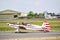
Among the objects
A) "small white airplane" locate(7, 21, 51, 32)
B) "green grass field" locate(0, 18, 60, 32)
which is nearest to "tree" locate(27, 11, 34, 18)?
"green grass field" locate(0, 18, 60, 32)

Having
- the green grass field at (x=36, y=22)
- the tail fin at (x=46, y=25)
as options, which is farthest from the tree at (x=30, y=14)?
the tail fin at (x=46, y=25)

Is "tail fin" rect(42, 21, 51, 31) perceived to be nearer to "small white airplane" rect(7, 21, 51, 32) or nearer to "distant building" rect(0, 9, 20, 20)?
"small white airplane" rect(7, 21, 51, 32)

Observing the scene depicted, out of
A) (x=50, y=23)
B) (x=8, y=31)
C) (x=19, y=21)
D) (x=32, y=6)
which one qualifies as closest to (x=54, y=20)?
(x=50, y=23)

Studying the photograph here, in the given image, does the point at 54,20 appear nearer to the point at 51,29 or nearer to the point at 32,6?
the point at 51,29

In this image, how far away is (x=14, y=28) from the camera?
3.44 meters

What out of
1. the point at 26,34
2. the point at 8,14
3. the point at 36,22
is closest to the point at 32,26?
the point at 36,22

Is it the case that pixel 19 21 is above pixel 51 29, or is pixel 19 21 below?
above

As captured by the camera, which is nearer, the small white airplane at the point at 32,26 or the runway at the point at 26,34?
the runway at the point at 26,34

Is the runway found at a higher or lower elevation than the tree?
lower

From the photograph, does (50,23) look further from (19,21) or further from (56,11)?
(19,21)

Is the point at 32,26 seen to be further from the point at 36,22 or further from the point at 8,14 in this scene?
the point at 8,14

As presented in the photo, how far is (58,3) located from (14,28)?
122cm

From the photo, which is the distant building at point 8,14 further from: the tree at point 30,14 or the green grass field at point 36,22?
the tree at point 30,14

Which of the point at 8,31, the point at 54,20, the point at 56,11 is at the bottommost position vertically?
the point at 8,31
